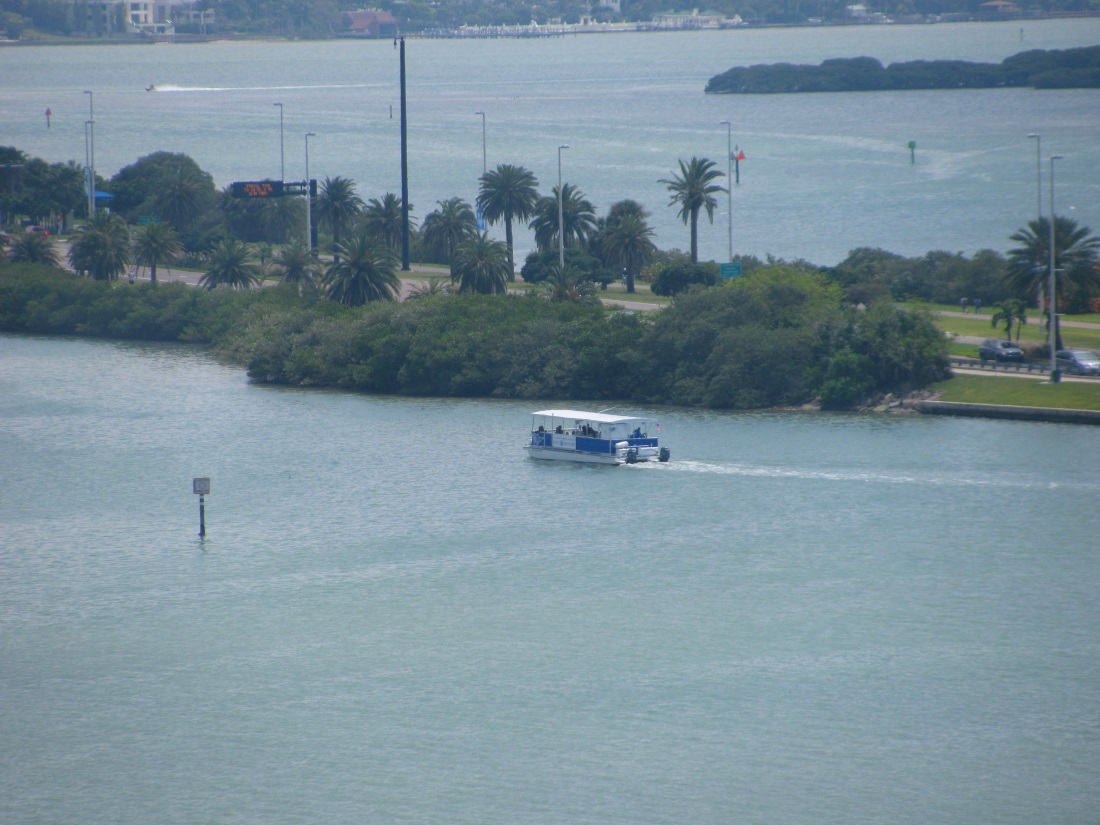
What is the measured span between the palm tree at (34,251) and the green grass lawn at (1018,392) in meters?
64.1

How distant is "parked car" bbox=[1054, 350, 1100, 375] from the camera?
63500 mm

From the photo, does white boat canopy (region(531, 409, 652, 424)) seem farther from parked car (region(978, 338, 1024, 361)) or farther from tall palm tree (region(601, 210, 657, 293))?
tall palm tree (region(601, 210, 657, 293))

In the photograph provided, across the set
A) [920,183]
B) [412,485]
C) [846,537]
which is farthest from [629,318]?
[920,183]

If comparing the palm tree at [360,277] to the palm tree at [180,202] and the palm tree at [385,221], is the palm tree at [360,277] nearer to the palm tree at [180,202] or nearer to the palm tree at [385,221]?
the palm tree at [385,221]

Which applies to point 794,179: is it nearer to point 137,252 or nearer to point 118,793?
point 137,252

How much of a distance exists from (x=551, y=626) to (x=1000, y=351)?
33.4 m

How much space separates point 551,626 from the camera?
41156 millimetres

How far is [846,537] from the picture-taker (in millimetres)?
48406

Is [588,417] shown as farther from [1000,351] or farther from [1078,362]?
[1078,362]

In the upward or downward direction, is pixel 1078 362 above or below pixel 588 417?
above

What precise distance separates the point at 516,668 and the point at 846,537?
48.0 feet

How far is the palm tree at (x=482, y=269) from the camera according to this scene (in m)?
82.5

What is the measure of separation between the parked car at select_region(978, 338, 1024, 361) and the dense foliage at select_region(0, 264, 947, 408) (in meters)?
3.05

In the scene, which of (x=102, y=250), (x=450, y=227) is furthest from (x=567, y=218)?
(x=102, y=250)
